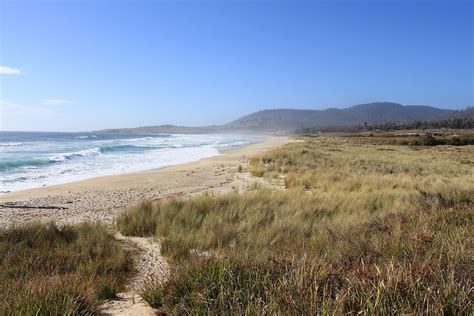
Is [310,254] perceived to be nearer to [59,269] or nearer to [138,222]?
[59,269]

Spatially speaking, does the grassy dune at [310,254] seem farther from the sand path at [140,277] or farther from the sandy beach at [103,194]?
the sandy beach at [103,194]

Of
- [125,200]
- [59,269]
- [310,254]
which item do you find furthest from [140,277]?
[125,200]

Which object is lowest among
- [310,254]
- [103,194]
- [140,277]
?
[103,194]

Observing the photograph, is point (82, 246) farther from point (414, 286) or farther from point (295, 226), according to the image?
point (414, 286)

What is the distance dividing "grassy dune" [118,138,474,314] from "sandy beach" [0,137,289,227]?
3.34 metres

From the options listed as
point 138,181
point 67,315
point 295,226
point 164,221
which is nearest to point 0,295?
point 67,315

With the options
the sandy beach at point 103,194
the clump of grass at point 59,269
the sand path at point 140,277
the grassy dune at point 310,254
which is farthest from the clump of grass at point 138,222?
the sandy beach at point 103,194

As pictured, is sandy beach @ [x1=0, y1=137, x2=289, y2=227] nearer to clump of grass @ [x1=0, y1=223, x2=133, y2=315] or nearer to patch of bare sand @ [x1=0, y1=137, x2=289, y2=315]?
patch of bare sand @ [x1=0, y1=137, x2=289, y2=315]

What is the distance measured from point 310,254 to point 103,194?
1212 centimetres

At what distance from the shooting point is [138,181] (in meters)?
18.7

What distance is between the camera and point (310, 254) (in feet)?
14.8

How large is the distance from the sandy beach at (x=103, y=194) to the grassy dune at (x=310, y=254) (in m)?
3.34

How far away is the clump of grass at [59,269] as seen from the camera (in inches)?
126

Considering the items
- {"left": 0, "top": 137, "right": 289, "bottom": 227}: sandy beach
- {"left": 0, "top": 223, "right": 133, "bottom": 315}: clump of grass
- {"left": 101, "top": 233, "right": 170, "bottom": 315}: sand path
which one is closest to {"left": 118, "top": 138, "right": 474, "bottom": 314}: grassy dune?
{"left": 101, "top": 233, "right": 170, "bottom": 315}: sand path
